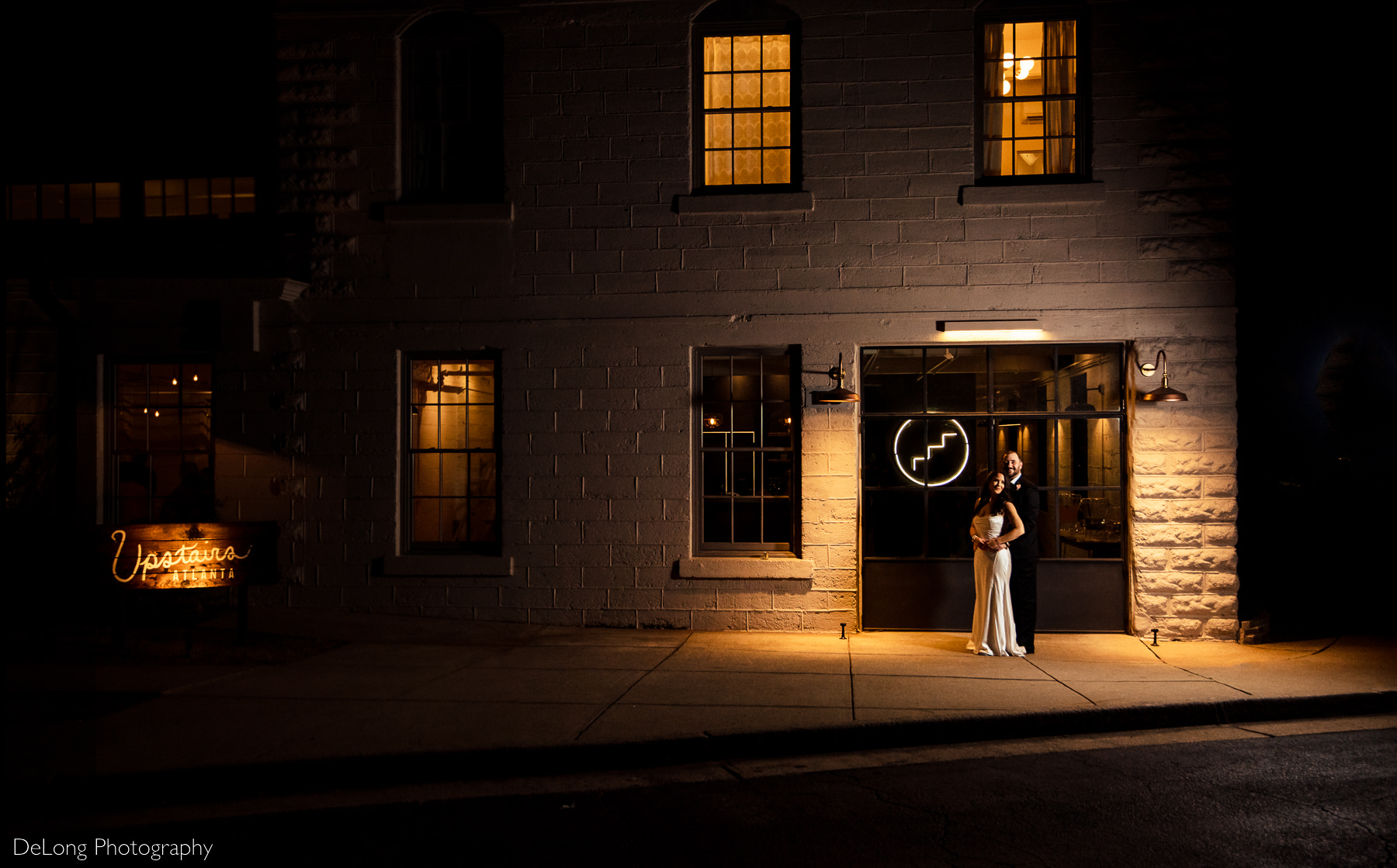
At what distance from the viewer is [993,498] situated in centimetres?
879

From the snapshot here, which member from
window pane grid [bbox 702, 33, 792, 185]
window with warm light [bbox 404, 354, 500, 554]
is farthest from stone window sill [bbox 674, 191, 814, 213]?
window with warm light [bbox 404, 354, 500, 554]

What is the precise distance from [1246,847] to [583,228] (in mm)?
8098

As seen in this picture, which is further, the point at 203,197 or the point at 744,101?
the point at 203,197

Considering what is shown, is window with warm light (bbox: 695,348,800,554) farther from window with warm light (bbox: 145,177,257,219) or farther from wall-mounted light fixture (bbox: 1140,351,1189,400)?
window with warm light (bbox: 145,177,257,219)

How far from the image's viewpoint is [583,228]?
33.2 feet

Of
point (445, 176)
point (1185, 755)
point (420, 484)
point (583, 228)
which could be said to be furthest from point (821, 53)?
point (1185, 755)

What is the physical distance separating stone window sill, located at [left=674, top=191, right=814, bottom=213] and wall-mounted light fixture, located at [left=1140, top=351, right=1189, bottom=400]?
3.84 m

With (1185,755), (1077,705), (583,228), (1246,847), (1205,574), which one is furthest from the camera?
(583,228)

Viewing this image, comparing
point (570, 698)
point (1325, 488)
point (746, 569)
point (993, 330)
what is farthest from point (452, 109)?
point (1325, 488)

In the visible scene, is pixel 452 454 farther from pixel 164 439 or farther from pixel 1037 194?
pixel 1037 194

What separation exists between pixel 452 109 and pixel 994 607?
7894 millimetres

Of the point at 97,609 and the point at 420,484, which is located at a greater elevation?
the point at 420,484

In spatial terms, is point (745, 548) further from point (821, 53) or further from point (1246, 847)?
point (1246, 847)

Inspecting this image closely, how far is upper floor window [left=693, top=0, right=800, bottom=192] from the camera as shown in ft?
33.1
